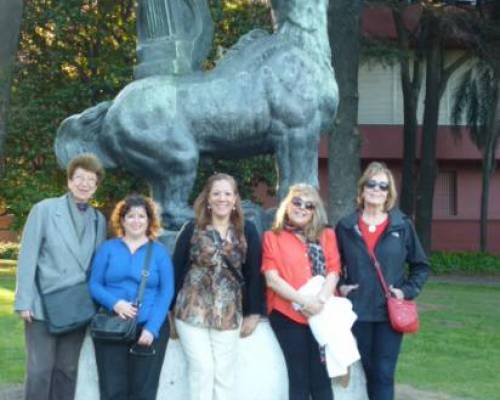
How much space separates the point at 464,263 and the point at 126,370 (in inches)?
800

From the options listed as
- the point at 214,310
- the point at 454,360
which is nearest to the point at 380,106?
the point at 454,360

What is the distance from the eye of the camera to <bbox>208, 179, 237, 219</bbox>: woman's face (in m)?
5.17


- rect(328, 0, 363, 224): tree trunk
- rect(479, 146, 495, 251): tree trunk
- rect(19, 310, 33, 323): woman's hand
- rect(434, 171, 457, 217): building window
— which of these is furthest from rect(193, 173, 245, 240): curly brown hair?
rect(434, 171, 457, 217): building window

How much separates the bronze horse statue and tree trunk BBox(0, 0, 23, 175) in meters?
9.91

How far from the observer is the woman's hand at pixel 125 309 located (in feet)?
16.6

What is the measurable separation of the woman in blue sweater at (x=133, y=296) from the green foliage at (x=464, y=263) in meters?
19.2

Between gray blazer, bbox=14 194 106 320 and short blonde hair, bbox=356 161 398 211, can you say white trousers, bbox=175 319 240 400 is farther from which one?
short blonde hair, bbox=356 161 398 211

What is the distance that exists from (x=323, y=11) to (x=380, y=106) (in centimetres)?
2277

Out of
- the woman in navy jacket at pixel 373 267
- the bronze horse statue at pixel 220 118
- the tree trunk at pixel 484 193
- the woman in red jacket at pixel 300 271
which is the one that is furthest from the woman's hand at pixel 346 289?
the tree trunk at pixel 484 193

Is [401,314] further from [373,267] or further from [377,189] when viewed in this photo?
[377,189]

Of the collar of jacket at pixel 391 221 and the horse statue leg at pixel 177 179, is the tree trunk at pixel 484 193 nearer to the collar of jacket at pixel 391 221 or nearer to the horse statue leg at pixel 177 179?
the horse statue leg at pixel 177 179

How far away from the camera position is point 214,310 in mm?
5176

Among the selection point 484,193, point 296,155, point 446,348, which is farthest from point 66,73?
point 484,193

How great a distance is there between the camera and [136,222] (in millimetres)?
5180
